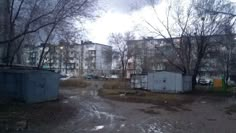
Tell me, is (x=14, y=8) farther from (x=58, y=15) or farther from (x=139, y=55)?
(x=139, y=55)

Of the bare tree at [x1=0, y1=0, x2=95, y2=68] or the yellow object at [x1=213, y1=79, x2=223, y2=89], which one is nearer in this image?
the bare tree at [x1=0, y1=0, x2=95, y2=68]

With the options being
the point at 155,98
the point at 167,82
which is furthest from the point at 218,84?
the point at 155,98

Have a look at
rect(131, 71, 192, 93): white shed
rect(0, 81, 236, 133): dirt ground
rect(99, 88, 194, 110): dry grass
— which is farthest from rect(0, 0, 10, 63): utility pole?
rect(131, 71, 192, 93): white shed

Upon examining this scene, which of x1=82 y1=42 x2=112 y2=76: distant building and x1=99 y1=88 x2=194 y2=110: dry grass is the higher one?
x1=82 y1=42 x2=112 y2=76: distant building

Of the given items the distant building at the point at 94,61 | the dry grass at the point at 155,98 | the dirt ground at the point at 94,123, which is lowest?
the dry grass at the point at 155,98

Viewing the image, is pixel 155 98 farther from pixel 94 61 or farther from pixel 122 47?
pixel 94 61

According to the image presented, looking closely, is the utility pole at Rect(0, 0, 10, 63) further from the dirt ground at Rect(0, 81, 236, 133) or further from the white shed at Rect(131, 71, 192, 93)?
the white shed at Rect(131, 71, 192, 93)

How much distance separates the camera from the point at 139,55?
58.2 metres

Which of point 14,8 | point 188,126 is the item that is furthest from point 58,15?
point 188,126

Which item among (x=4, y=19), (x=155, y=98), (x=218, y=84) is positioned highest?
(x=4, y=19)

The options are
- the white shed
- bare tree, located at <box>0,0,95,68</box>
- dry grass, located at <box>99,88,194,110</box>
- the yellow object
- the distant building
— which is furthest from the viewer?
the distant building

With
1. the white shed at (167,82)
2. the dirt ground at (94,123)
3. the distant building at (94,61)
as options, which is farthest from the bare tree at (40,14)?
the distant building at (94,61)

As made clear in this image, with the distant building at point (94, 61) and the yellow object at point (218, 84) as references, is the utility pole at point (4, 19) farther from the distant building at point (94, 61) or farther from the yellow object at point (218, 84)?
the distant building at point (94, 61)

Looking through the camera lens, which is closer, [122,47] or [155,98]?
[155,98]
